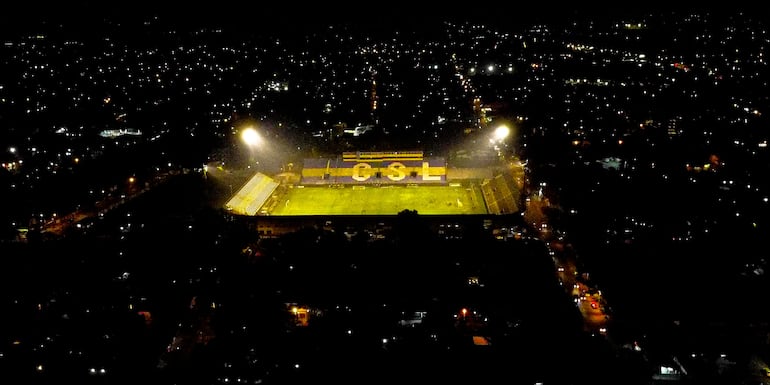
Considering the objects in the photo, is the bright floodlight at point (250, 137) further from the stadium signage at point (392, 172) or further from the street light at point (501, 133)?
the street light at point (501, 133)

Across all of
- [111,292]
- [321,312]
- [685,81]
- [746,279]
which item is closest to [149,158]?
[111,292]

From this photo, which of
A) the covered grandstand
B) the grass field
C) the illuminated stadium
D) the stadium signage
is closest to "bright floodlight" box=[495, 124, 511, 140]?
the illuminated stadium

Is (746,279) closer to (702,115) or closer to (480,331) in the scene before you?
(480,331)

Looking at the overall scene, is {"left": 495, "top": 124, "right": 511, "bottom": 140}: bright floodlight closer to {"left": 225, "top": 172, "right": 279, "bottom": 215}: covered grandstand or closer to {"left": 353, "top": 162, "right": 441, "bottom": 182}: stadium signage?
{"left": 353, "top": 162, "right": 441, "bottom": 182}: stadium signage

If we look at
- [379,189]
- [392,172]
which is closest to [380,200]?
[379,189]

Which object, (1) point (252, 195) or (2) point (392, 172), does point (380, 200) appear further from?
(1) point (252, 195)

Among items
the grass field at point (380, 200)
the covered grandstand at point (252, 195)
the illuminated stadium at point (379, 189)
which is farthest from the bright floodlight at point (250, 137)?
the grass field at point (380, 200)
